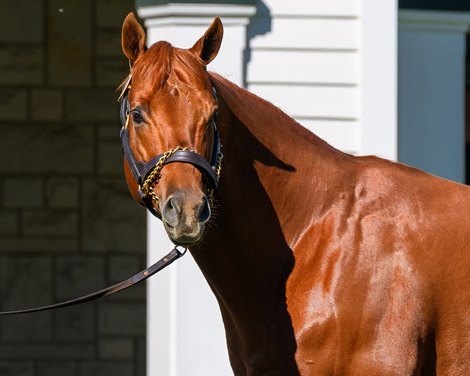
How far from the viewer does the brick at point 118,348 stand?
7676 millimetres

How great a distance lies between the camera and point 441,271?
3631mm

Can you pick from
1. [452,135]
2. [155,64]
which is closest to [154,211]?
[155,64]

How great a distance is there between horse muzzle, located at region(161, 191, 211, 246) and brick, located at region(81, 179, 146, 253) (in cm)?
440

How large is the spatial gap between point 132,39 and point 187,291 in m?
2.16

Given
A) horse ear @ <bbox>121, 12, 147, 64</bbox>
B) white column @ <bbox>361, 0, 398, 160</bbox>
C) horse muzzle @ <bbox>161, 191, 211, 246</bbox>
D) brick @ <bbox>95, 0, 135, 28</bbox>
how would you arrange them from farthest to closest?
brick @ <bbox>95, 0, 135, 28</bbox>
white column @ <bbox>361, 0, 398, 160</bbox>
horse ear @ <bbox>121, 12, 147, 64</bbox>
horse muzzle @ <bbox>161, 191, 211, 246</bbox>

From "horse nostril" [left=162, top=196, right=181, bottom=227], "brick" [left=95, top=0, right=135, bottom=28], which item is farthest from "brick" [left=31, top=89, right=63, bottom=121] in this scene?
"horse nostril" [left=162, top=196, right=181, bottom=227]

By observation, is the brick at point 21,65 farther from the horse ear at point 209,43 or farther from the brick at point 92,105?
the horse ear at point 209,43

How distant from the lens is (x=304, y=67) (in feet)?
19.2

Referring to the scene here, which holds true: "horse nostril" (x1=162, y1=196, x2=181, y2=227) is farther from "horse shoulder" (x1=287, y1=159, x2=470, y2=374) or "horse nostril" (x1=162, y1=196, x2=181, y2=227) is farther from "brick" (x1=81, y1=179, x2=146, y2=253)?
"brick" (x1=81, y1=179, x2=146, y2=253)

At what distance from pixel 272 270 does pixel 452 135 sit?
2.92 metres

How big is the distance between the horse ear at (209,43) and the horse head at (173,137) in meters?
0.06

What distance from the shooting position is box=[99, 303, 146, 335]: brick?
25.2 feet

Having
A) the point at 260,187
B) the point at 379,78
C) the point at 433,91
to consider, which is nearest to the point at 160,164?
the point at 260,187

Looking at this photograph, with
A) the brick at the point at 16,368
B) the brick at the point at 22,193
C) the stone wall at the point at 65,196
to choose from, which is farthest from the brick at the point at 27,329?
the brick at the point at 22,193
